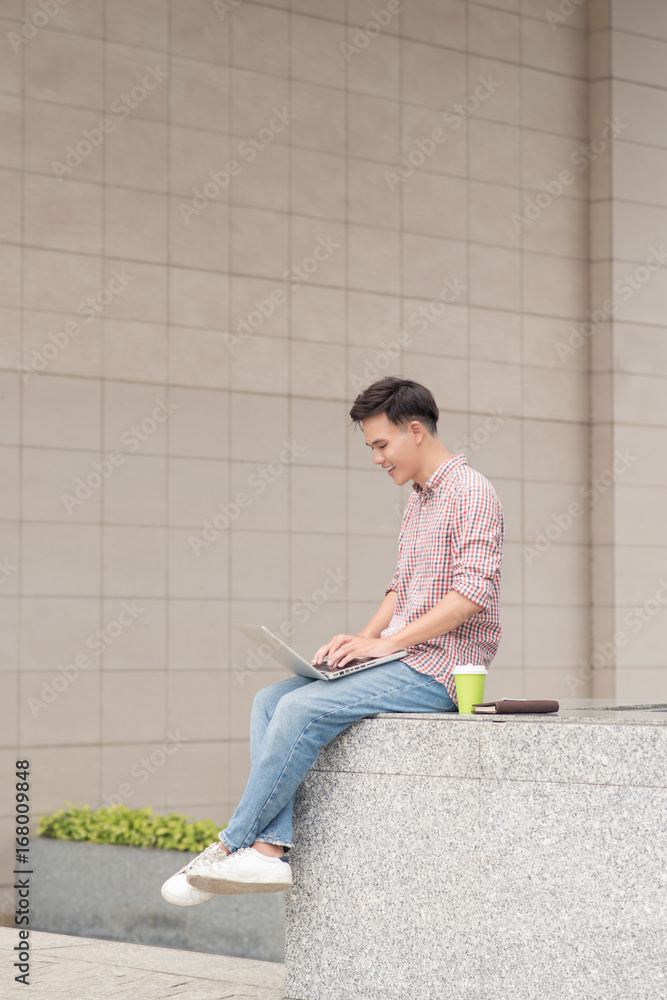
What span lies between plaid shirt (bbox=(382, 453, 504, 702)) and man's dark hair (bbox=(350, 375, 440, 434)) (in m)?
0.20

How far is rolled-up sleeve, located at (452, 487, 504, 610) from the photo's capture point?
3840 mm

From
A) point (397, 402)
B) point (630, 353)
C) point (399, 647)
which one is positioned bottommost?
point (399, 647)

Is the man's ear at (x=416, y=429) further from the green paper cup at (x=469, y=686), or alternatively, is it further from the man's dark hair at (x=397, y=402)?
the green paper cup at (x=469, y=686)

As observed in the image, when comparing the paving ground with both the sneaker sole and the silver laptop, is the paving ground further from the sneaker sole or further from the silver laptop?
the silver laptop

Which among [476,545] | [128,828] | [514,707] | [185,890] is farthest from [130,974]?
[128,828]

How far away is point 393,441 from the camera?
4.04 metres

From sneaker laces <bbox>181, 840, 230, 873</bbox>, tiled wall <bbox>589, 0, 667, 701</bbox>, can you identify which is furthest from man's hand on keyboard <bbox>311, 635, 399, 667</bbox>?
tiled wall <bbox>589, 0, 667, 701</bbox>

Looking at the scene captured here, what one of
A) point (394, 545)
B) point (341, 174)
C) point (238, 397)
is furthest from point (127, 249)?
point (394, 545)

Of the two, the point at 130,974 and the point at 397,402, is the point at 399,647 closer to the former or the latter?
the point at 397,402

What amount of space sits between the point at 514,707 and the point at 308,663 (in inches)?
24.5

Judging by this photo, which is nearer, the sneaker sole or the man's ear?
the sneaker sole

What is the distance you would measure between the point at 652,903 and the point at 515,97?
8215 mm

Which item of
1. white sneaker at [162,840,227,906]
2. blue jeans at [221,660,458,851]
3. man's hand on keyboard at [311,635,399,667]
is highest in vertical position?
man's hand on keyboard at [311,635,399,667]

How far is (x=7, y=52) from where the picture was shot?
8141 mm
